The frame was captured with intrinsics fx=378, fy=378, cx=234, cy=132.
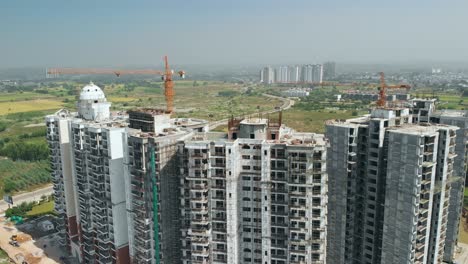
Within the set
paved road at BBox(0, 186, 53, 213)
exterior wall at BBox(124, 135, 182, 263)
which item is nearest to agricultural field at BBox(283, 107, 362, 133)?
paved road at BBox(0, 186, 53, 213)

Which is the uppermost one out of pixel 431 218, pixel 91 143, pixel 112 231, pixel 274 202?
pixel 91 143

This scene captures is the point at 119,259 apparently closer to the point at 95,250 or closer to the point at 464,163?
the point at 95,250

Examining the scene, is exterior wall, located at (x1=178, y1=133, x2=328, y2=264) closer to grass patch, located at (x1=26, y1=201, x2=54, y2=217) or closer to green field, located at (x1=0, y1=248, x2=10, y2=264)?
green field, located at (x1=0, y1=248, x2=10, y2=264)

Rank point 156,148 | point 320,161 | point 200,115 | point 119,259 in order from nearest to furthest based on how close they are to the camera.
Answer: point 320,161
point 156,148
point 119,259
point 200,115

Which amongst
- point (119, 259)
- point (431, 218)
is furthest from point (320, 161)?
point (119, 259)

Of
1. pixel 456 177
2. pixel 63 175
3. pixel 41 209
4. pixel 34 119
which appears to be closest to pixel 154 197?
pixel 63 175
